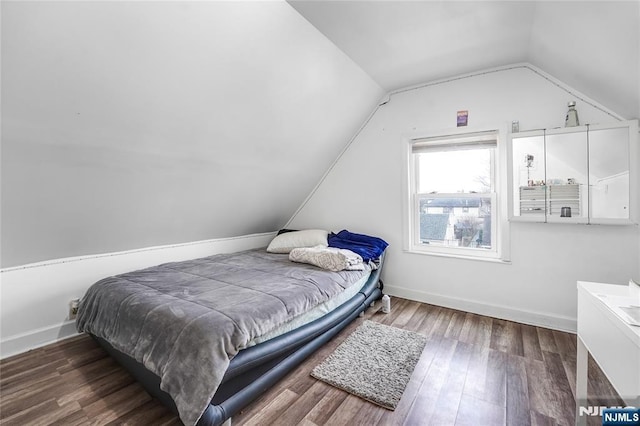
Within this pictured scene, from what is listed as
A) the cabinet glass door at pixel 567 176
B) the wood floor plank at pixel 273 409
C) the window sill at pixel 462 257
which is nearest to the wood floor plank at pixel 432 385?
the wood floor plank at pixel 273 409

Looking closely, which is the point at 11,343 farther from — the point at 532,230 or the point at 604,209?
the point at 604,209

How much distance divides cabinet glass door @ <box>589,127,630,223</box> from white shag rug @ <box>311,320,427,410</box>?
1.78 m

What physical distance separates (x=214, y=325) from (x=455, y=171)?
286cm

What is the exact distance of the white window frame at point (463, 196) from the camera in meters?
2.78

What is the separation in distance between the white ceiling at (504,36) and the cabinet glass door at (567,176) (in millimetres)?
371

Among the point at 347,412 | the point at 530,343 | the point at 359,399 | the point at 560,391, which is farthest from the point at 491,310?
the point at 347,412

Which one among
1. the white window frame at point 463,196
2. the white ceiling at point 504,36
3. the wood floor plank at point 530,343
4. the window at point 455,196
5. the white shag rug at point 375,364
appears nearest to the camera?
the white ceiling at point 504,36

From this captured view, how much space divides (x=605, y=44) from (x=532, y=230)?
1.54 metres

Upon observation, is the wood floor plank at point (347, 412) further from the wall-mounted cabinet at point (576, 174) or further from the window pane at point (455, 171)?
the window pane at point (455, 171)

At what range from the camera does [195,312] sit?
5.16 feet

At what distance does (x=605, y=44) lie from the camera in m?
1.71

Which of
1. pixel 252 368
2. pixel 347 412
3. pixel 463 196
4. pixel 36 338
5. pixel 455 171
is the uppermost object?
pixel 455 171

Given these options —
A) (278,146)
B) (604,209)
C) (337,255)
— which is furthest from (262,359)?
(604,209)

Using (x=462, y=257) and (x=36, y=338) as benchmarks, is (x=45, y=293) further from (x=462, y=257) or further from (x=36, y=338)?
(x=462, y=257)
